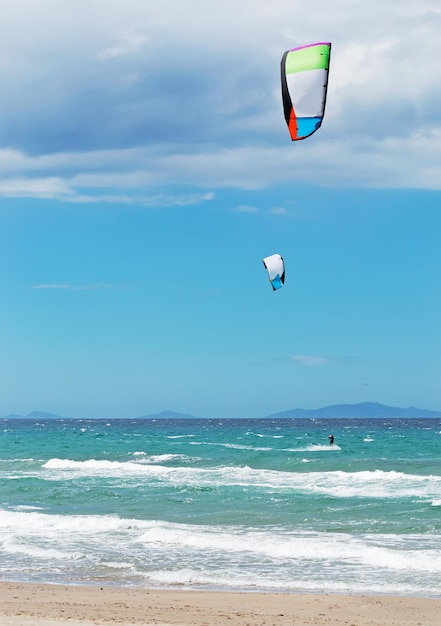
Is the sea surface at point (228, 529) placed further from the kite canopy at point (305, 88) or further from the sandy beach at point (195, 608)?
the kite canopy at point (305, 88)

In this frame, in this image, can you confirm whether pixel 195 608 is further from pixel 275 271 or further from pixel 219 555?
pixel 275 271

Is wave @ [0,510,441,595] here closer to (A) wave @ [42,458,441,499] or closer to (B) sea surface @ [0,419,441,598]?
(B) sea surface @ [0,419,441,598]

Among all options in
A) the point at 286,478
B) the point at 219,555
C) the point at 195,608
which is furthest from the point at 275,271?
the point at 195,608

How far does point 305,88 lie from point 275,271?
35.6 feet

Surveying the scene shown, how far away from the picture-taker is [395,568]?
13.2 metres

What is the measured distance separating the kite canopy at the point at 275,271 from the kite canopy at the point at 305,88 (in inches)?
404

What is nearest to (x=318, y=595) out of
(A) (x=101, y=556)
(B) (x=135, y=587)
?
(B) (x=135, y=587)

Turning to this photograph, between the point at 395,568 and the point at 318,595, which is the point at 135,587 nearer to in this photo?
the point at 318,595

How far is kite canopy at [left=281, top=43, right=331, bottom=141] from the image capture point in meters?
12.9

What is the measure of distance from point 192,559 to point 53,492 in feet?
36.2

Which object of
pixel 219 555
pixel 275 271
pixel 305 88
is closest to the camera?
pixel 305 88

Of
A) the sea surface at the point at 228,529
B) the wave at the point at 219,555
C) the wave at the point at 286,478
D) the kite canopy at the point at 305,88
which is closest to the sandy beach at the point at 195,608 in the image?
the sea surface at the point at 228,529

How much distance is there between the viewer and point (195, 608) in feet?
34.1

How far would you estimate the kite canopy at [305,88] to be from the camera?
1287cm
